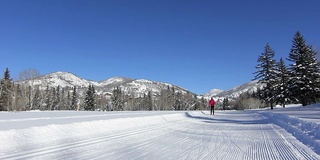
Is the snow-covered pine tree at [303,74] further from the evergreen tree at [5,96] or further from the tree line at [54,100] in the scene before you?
the evergreen tree at [5,96]

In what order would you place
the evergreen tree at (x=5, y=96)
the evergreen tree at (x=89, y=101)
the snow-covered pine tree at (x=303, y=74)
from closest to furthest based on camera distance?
1. the snow-covered pine tree at (x=303, y=74)
2. the evergreen tree at (x=5, y=96)
3. the evergreen tree at (x=89, y=101)

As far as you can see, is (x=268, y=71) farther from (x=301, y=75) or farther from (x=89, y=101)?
(x=89, y=101)

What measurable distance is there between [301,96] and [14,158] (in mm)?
44972

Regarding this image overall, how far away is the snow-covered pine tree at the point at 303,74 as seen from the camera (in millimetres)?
42031

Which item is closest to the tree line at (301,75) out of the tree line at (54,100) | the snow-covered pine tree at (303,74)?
the snow-covered pine tree at (303,74)

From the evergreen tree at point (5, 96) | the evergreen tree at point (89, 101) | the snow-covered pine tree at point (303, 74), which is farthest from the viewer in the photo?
the evergreen tree at point (89, 101)

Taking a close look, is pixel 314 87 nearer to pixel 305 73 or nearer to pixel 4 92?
pixel 305 73

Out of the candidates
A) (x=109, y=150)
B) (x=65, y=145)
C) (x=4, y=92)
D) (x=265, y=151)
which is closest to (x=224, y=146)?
(x=265, y=151)

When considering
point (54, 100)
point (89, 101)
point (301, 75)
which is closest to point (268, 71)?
point (301, 75)

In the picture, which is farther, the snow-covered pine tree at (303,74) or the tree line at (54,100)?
the tree line at (54,100)

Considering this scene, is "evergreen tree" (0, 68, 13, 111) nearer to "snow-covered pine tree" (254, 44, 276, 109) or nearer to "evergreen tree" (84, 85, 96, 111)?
"evergreen tree" (84, 85, 96, 111)

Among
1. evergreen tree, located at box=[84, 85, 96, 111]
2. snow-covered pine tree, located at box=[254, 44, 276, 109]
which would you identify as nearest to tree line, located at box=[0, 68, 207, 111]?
evergreen tree, located at box=[84, 85, 96, 111]

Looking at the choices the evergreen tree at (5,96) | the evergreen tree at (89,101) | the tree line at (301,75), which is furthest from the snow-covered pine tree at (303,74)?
the evergreen tree at (89,101)

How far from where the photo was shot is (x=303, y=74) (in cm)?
4288
